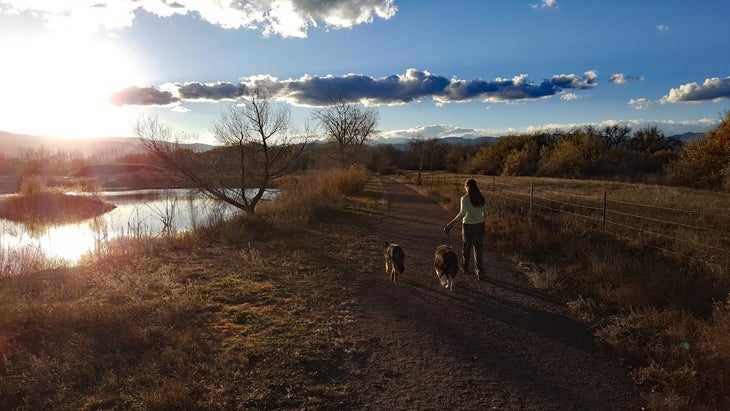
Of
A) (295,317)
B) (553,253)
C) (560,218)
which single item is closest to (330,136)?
(560,218)

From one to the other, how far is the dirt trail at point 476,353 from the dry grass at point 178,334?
1.52 feet

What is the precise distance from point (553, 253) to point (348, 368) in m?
7.21

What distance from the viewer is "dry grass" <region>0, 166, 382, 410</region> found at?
402cm

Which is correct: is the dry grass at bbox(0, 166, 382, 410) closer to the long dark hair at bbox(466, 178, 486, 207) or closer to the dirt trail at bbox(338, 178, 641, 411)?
the dirt trail at bbox(338, 178, 641, 411)

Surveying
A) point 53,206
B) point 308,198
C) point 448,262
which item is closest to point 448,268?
point 448,262

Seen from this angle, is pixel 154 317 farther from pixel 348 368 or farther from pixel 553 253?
pixel 553 253

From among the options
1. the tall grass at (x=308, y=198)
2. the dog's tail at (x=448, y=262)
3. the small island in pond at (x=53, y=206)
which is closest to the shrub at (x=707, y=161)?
the tall grass at (x=308, y=198)

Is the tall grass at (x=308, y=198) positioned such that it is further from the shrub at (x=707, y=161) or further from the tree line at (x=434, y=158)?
the shrub at (x=707, y=161)

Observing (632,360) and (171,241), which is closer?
(632,360)

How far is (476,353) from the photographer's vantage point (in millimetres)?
4879

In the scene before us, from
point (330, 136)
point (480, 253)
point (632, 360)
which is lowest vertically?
point (632, 360)

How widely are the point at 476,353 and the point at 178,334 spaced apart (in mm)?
3729

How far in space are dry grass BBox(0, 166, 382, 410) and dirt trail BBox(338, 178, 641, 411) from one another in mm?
465

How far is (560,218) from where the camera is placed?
1462 cm
